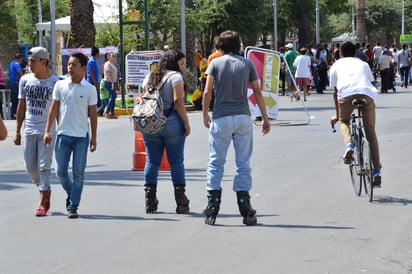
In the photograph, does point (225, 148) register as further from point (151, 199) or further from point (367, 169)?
point (367, 169)

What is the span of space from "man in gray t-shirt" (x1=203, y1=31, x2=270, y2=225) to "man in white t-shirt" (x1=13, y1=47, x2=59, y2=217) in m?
1.90

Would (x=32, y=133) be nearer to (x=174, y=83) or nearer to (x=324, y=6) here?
(x=174, y=83)

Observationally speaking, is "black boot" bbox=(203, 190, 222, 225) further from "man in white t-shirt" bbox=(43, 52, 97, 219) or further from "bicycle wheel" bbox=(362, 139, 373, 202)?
"bicycle wheel" bbox=(362, 139, 373, 202)

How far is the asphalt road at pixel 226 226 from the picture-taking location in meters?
7.99

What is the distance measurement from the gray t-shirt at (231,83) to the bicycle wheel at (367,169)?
81.2 inches

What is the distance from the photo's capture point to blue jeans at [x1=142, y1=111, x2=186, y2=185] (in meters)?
10.4

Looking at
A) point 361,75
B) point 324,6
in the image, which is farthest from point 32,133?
point 324,6

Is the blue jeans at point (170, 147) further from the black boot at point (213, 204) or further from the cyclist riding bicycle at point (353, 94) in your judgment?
the cyclist riding bicycle at point (353, 94)

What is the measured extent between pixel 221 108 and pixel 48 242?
2015 mm

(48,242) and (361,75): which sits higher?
(361,75)

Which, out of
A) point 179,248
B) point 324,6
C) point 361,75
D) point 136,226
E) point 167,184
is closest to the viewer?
point 179,248

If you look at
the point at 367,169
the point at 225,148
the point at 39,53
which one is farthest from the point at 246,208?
the point at 39,53

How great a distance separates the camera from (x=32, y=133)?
10719 millimetres

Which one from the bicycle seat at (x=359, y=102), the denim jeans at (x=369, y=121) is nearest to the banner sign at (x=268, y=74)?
the denim jeans at (x=369, y=121)
